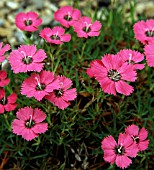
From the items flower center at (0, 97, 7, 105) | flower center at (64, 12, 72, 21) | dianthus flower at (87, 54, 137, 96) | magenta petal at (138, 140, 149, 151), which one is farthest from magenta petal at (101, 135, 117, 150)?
flower center at (64, 12, 72, 21)

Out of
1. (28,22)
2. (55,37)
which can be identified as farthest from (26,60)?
(28,22)

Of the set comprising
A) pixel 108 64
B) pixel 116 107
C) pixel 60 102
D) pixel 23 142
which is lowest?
pixel 23 142

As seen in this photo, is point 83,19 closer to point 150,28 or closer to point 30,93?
point 150,28

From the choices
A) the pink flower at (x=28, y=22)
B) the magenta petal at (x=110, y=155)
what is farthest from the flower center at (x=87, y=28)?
the magenta petal at (x=110, y=155)

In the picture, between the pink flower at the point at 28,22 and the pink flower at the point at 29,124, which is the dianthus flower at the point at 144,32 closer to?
the pink flower at the point at 28,22

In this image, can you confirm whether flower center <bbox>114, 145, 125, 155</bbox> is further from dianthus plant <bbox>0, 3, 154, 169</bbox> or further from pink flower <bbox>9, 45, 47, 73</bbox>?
pink flower <bbox>9, 45, 47, 73</bbox>

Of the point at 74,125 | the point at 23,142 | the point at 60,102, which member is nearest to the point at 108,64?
the point at 60,102

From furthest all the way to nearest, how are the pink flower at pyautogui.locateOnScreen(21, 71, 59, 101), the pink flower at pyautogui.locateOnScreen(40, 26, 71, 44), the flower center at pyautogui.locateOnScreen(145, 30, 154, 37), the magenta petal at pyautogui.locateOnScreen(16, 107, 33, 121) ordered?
the flower center at pyautogui.locateOnScreen(145, 30, 154, 37) → the pink flower at pyautogui.locateOnScreen(40, 26, 71, 44) → the magenta petal at pyautogui.locateOnScreen(16, 107, 33, 121) → the pink flower at pyautogui.locateOnScreen(21, 71, 59, 101)
